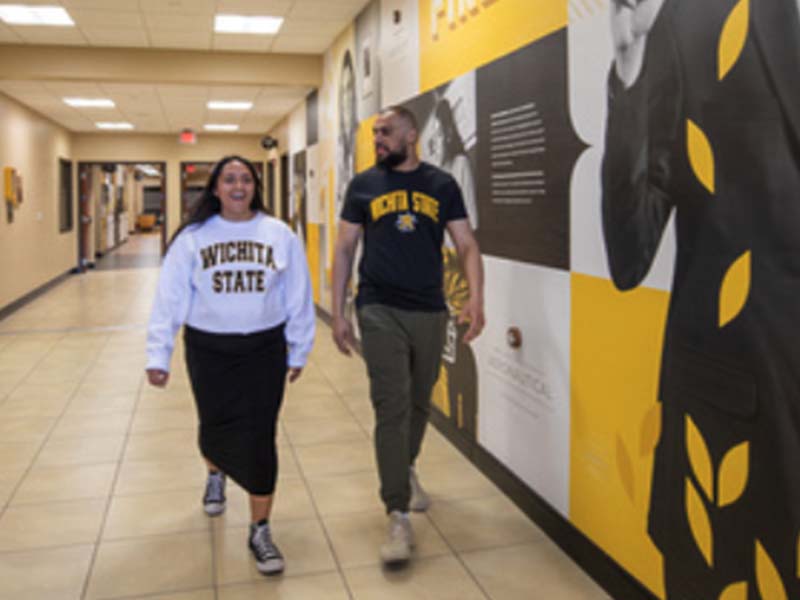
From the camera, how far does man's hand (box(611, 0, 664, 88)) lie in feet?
7.72

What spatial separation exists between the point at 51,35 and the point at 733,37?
689 centimetres

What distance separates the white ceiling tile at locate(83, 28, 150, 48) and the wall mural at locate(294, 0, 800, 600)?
4418 mm

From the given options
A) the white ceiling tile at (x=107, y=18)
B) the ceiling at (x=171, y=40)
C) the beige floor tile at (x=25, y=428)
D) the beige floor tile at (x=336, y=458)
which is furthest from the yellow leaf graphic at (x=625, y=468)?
the white ceiling tile at (x=107, y=18)

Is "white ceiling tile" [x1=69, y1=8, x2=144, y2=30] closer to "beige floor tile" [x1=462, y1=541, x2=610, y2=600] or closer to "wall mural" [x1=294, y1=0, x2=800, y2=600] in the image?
"wall mural" [x1=294, y1=0, x2=800, y2=600]

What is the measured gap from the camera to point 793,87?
1.77 m

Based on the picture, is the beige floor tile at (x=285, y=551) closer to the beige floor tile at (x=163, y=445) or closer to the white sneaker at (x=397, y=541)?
the white sneaker at (x=397, y=541)

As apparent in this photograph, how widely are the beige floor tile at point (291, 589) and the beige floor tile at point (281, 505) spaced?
547 millimetres

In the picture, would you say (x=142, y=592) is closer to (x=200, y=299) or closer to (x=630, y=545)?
(x=200, y=299)

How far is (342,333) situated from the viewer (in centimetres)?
304

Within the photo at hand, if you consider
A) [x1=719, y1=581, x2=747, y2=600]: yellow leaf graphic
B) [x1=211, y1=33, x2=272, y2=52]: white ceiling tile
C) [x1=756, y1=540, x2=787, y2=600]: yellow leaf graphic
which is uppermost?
[x1=211, y1=33, x2=272, y2=52]: white ceiling tile

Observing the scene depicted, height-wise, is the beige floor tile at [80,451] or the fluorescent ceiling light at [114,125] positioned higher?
the fluorescent ceiling light at [114,125]

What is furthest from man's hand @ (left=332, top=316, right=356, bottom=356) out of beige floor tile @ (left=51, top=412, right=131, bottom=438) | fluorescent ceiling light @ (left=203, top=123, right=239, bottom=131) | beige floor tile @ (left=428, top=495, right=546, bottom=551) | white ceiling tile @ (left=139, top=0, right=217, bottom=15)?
fluorescent ceiling light @ (left=203, top=123, right=239, bottom=131)

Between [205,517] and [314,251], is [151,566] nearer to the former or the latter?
[205,517]

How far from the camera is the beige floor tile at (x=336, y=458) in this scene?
13.0ft
